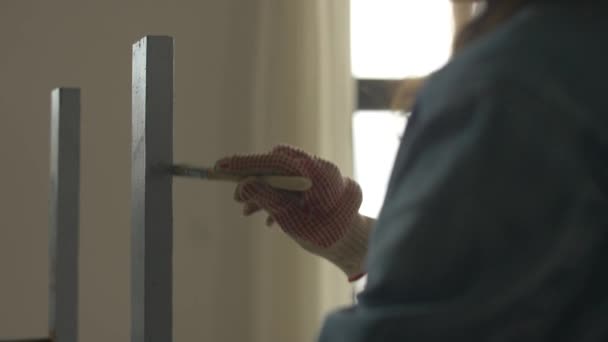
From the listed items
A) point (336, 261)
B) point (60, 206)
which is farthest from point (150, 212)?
point (60, 206)

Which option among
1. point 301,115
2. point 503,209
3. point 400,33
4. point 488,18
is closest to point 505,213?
point 503,209

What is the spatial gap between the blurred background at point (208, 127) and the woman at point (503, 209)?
1.77 m

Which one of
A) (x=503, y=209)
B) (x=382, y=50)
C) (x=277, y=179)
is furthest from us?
(x=382, y=50)

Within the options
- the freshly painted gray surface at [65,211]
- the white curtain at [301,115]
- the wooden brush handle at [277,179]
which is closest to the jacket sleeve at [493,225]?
the wooden brush handle at [277,179]

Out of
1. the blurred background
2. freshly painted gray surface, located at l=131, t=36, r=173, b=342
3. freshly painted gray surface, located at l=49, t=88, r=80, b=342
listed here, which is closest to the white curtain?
the blurred background

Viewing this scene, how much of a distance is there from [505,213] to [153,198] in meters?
0.58

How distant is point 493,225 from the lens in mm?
393

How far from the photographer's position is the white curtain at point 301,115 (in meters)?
2.18

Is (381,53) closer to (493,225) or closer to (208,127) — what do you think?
(208,127)

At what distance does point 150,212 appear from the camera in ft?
3.03

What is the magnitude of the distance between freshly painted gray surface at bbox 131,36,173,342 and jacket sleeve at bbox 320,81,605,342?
0.54 m

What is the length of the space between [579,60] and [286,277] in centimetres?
183

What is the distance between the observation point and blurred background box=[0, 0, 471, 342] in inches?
85.4

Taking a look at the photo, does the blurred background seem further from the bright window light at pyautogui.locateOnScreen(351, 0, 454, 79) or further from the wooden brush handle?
the wooden brush handle
